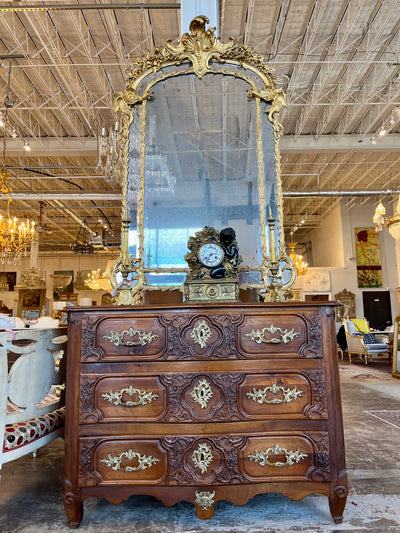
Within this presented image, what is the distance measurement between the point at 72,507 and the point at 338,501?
1.42 m

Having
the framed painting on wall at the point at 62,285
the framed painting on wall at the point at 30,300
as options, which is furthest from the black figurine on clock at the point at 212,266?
the framed painting on wall at the point at 62,285

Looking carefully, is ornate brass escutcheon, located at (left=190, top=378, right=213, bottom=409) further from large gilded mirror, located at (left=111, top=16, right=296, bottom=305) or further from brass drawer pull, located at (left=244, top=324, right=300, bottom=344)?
large gilded mirror, located at (left=111, top=16, right=296, bottom=305)

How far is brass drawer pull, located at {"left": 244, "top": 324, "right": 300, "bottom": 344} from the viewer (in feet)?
6.51

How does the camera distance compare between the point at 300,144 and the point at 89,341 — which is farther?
the point at 300,144

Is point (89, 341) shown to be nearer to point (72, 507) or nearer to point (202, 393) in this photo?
point (202, 393)

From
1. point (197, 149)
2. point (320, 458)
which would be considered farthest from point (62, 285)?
point (320, 458)

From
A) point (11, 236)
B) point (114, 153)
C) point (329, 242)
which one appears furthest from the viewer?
point (329, 242)

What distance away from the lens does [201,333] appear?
6.49 feet

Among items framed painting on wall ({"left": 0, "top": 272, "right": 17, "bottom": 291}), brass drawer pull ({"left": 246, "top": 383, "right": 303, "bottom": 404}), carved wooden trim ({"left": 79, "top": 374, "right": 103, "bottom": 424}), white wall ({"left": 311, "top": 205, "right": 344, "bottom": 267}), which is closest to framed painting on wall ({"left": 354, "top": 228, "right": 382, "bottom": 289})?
white wall ({"left": 311, "top": 205, "right": 344, "bottom": 267})

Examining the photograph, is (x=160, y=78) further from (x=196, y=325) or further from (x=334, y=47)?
(x=334, y=47)

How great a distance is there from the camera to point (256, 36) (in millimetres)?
7449

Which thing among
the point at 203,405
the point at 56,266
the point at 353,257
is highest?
Answer: the point at 56,266

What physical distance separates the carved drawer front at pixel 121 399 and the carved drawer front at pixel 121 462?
0.43 feet

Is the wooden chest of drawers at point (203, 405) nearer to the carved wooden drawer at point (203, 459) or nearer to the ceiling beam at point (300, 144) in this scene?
the carved wooden drawer at point (203, 459)
